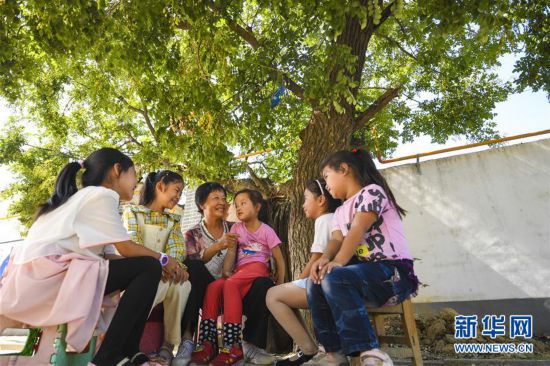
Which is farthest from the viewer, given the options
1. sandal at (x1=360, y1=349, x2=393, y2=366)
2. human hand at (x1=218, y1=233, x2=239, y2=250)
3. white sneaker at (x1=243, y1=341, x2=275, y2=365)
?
human hand at (x1=218, y1=233, x2=239, y2=250)

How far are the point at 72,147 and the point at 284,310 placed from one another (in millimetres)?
9485

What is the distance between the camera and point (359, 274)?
2.69m

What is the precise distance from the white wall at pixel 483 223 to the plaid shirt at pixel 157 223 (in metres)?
4.25

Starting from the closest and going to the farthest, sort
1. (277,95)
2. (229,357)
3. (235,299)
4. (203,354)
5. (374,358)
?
1. (374,358)
2. (229,357)
3. (203,354)
4. (235,299)
5. (277,95)

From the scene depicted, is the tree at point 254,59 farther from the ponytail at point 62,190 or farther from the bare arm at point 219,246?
the ponytail at point 62,190

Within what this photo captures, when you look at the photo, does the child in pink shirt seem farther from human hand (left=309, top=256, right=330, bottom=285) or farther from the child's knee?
human hand (left=309, top=256, right=330, bottom=285)

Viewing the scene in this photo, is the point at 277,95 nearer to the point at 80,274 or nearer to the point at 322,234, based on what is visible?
the point at 322,234

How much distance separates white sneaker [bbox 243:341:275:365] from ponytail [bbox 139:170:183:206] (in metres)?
1.44

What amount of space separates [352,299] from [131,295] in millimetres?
1238

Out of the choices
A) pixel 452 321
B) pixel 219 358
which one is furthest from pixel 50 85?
pixel 452 321

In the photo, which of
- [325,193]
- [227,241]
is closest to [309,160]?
[325,193]

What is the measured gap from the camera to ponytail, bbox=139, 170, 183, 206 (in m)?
3.96

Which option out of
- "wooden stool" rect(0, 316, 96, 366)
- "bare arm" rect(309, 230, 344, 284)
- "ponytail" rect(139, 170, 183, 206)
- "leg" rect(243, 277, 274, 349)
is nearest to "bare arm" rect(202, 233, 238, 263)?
"leg" rect(243, 277, 274, 349)

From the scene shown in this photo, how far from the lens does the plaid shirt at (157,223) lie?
3.74 metres
